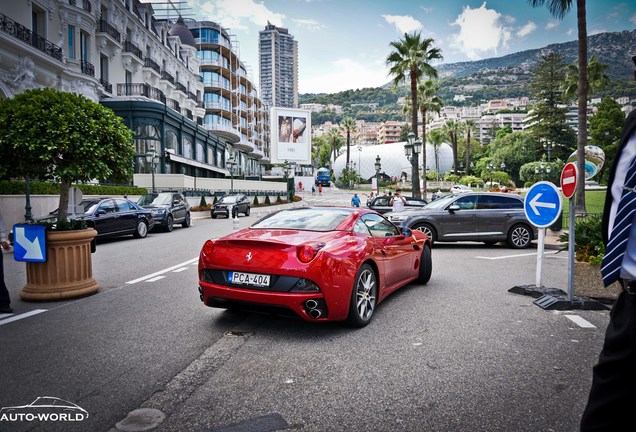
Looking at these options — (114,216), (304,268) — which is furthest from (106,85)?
(304,268)

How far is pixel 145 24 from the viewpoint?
3962 centimetres

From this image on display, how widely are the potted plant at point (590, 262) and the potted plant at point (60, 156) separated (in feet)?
24.4

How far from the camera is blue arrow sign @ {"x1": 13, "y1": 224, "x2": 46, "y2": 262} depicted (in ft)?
20.1

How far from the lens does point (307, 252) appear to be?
4.53 m

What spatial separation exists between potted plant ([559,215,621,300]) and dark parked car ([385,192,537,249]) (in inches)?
225

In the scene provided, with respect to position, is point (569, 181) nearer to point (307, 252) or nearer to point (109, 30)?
point (307, 252)

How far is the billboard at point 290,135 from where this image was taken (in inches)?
2717

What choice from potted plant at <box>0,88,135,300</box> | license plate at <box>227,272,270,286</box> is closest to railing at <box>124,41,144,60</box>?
potted plant at <box>0,88,135,300</box>

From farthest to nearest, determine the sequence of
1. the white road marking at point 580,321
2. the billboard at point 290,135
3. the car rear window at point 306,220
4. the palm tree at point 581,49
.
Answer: the billboard at point 290,135 → the palm tree at point 581,49 → the car rear window at point 306,220 → the white road marking at point 580,321

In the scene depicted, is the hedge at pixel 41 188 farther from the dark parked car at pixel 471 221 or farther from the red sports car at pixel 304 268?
the red sports car at pixel 304 268

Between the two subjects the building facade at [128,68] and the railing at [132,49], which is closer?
the building facade at [128,68]

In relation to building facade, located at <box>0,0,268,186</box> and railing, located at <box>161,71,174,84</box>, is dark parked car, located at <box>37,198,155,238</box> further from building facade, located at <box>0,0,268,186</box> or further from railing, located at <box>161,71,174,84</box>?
railing, located at <box>161,71,174,84</box>

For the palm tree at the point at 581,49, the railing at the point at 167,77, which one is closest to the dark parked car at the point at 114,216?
the palm tree at the point at 581,49

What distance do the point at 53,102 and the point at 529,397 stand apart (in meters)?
7.66
